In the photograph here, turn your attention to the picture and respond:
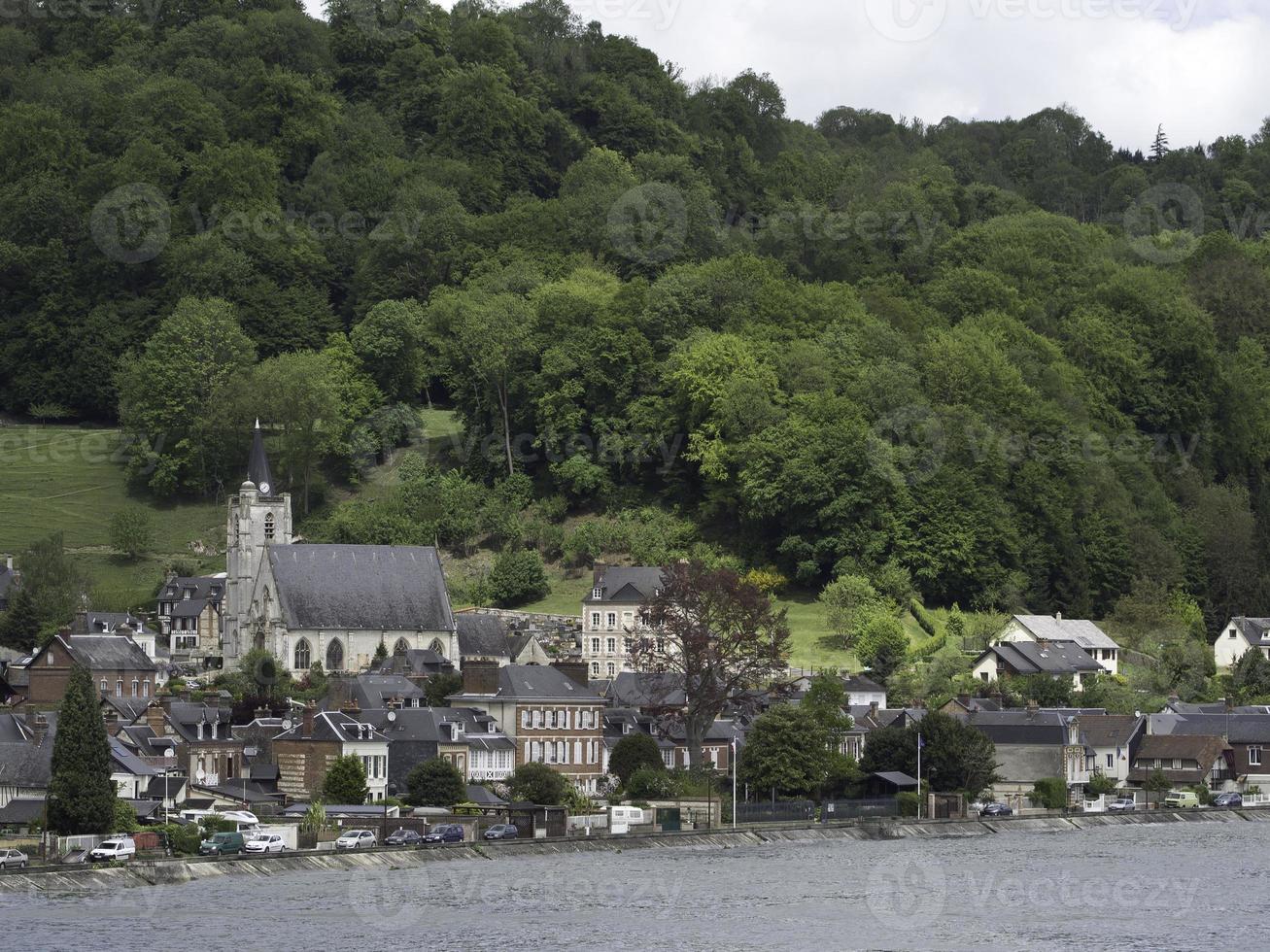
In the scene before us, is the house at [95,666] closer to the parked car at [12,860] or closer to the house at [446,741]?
the house at [446,741]

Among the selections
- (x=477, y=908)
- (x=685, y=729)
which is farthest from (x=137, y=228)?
(x=477, y=908)

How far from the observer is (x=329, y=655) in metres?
105

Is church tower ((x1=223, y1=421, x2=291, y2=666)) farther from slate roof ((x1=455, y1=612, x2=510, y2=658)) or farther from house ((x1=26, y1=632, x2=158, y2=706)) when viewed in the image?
house ((x1=26, y1=632, x2=158, y2=706))

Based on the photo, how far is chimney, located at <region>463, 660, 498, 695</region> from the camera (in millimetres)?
84938

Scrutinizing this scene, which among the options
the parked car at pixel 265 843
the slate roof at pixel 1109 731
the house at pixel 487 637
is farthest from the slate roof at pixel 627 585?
the parked car at pixel 265 843

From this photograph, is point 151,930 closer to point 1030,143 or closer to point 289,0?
point 289,0

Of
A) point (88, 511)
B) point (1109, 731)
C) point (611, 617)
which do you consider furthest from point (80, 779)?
point (88, 511)

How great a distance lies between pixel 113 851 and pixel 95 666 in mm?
29807

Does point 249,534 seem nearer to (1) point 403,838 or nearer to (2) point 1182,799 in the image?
(1) point 403,838

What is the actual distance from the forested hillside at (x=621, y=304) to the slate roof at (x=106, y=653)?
23.9 meters

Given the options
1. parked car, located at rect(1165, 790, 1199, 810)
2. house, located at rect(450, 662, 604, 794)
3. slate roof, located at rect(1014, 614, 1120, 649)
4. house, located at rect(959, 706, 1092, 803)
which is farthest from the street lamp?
slate roof, located at rect(1014, 614, 1120, 649)

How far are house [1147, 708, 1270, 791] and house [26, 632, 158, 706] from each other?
133 feet

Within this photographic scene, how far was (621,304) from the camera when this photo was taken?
128 meters

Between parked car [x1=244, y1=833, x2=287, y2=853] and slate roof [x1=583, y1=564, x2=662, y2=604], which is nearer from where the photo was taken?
parked car [x1=244, y1=833, x2=287, y2=853]
